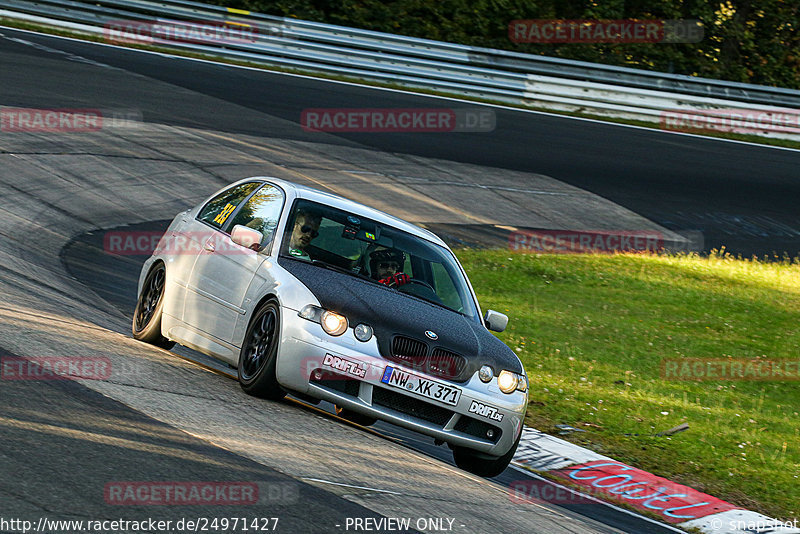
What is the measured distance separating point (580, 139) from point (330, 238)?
58.4 feet

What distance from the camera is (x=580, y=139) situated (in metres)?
25.2

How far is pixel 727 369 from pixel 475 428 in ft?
20.2

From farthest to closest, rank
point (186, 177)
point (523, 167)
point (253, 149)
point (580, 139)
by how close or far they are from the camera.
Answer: point (580, 139) < point (523, 167) < point (253, 149) < point (186, 177)

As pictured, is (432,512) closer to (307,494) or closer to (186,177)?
(307,494)

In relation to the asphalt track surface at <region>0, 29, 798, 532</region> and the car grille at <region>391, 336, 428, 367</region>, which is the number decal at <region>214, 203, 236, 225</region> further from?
the car grille at <region>391, 336, 428, 367</region>

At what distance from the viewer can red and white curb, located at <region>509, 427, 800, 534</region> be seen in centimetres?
772

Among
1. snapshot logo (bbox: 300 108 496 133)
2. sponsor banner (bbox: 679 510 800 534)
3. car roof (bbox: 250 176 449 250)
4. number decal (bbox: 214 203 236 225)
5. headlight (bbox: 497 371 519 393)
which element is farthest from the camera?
snapshot logo (bbox: 300 108 496 133)

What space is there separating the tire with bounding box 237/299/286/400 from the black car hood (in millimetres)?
336

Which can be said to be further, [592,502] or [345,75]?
[345,75]

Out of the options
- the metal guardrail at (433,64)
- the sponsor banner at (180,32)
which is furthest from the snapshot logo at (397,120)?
the sponsor banner at (180,32)

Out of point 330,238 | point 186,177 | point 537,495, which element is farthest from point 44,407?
point 186,177

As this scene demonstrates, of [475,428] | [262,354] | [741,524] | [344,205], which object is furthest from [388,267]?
[741,524]

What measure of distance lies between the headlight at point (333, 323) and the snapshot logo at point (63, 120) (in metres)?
11.8

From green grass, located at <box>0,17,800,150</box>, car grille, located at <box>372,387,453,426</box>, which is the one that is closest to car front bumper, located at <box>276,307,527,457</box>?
car grille, located at <box>372,387,453,426</box>
